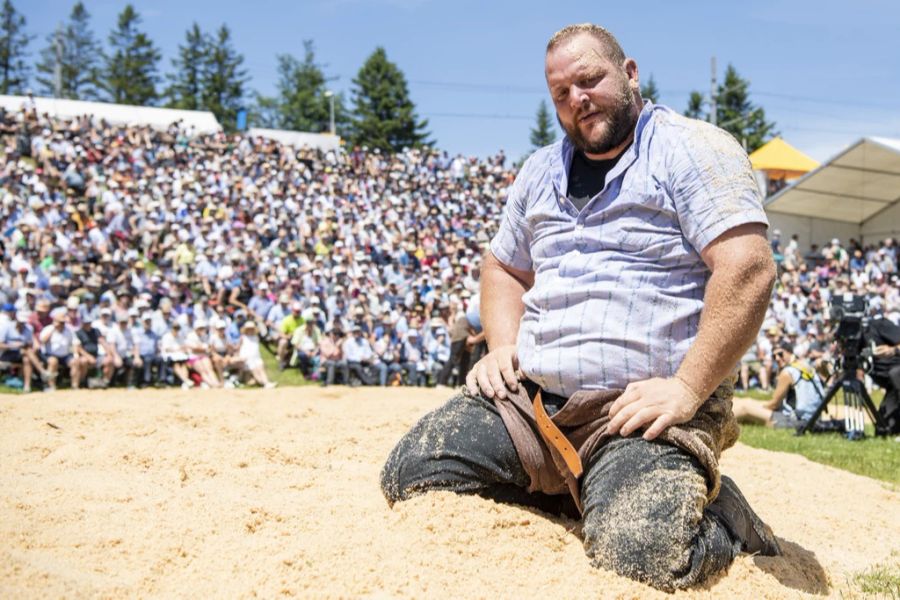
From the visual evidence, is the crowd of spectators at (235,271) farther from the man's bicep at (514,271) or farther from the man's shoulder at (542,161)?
the man's shoulder at (542,161)

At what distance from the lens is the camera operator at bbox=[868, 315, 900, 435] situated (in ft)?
27.6

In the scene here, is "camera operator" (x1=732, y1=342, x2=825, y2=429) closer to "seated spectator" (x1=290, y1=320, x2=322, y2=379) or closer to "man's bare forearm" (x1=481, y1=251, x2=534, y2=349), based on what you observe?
"man's bare forearm" (x1=481, y1=251, x2=534, y2=349)

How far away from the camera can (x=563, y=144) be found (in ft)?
10.7

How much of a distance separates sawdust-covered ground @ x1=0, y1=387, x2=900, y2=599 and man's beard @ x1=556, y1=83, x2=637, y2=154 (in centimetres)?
139

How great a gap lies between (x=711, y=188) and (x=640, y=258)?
0.33 metres

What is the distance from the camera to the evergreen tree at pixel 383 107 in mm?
57281

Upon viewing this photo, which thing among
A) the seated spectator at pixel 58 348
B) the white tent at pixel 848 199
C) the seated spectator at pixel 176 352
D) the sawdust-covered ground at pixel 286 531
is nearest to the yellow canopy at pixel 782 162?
the white tent at pixel 848 199

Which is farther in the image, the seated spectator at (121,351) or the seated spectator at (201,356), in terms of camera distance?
the seated spectator at (201,356)

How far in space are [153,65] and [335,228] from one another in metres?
50.5

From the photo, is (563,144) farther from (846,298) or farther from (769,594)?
(846,298)

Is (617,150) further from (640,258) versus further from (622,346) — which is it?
(622,346)

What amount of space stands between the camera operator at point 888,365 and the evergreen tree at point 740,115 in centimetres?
4680

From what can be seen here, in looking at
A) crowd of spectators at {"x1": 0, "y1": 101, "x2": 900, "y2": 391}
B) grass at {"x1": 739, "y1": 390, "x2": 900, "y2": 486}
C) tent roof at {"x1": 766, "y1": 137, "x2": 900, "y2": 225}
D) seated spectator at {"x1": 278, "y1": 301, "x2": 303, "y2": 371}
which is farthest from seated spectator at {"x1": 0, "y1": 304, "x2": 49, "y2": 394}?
tent roof at {"x1": 766, "y1": 137, "x2": 900, "y2": 225}

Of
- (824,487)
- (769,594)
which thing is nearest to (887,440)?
(824,487)
